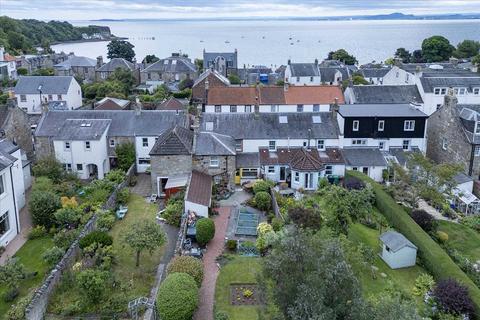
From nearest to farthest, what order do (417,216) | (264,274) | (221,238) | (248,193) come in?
(264,274), (221,238), (417,216), (248,193)

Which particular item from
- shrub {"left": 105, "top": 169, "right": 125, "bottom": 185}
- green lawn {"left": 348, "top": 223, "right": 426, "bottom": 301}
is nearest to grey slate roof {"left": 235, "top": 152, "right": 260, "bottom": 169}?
shrub {"left": 105, "top": 169, "right": 125, "bottom": 185}

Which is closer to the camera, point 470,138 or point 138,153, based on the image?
point 470,138

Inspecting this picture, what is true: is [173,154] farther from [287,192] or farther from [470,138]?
[470,138]

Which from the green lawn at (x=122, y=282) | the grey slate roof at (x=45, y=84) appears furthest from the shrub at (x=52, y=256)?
the grey slate roof at (x=45, y=84)

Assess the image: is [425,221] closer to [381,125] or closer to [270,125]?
[381,125]

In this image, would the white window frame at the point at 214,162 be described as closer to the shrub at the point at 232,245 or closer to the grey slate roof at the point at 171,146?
the grey slate roof at the point at 171,146

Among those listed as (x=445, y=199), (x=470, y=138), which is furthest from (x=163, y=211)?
(x=470, y=138)

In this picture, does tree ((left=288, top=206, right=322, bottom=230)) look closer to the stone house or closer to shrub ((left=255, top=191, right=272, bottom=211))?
shrub ((left=255, top=191, right=272, bottom=211))
